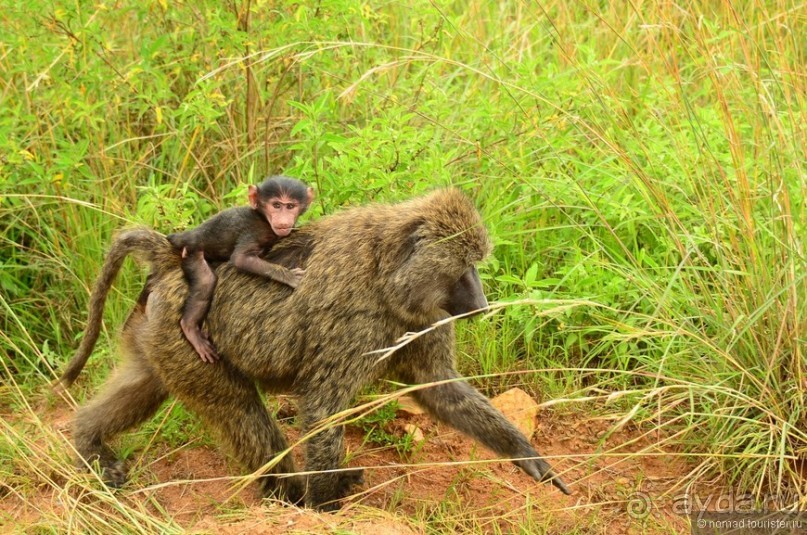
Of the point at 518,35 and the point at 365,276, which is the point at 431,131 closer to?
the point at 365,276

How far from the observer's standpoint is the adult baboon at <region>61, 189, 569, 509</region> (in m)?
3.64

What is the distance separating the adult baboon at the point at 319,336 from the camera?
3.64m

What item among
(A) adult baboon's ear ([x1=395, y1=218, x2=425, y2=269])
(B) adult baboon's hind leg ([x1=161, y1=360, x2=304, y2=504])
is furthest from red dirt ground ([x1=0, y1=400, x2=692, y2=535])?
(A) adult baboon's ear ([x1=395, y1=218, x2=425, y2=269])

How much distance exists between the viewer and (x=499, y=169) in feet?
15.7

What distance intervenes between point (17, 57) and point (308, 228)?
7.30ft

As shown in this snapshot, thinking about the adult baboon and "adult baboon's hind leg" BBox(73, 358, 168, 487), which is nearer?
the adult baboon

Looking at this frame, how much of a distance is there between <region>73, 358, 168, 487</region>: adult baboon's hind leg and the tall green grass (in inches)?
8.2

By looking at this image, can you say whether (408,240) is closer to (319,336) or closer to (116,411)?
(319,336)

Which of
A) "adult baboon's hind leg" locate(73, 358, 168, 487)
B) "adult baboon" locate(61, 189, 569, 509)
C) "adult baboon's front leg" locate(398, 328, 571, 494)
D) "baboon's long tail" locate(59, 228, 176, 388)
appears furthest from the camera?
"adult baboon's hind leg" locate(73, 358, 168, 487)

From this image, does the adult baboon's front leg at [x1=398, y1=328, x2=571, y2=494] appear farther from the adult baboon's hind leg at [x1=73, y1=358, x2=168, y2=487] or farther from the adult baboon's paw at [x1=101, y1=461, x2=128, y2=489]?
the adult baboon's paw at [x1=101, y1=461, x2=128, y2=489]

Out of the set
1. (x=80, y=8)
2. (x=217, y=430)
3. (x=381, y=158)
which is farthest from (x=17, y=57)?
(x=217, y=430)

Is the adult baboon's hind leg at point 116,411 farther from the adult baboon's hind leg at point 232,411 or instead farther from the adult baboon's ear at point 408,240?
the adult baboon's ear at point 408,240

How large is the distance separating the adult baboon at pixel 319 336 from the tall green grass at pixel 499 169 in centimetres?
38

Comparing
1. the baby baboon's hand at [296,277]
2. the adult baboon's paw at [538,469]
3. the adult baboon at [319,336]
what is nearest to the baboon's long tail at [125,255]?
the adult baboon at [319,336]
